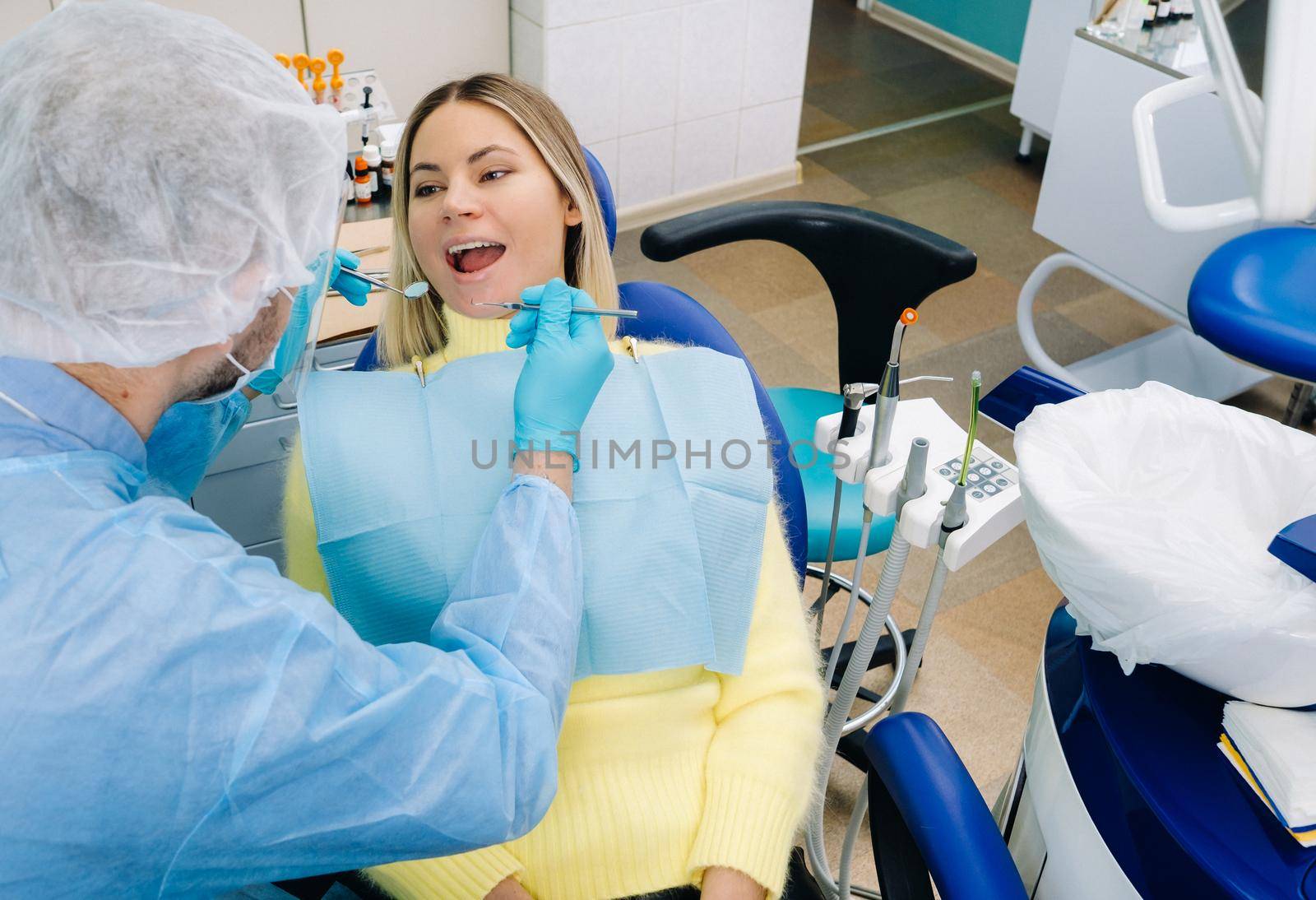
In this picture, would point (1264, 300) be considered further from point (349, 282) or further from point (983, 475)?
point (349, 282)

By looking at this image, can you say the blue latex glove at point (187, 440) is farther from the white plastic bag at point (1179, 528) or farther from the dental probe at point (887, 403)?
the white plastic bag at point (1179, 528)

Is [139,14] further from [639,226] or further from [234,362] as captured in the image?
[639,226]

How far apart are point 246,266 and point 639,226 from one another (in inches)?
104

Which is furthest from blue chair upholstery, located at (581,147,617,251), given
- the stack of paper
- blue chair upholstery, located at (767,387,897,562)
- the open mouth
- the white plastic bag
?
the stack of paper

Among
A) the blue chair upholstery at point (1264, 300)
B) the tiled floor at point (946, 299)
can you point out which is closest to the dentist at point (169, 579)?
the tiled floor at point (946, 299)

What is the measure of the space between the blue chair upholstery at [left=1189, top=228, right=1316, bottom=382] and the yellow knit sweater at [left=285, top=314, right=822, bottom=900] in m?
1.16

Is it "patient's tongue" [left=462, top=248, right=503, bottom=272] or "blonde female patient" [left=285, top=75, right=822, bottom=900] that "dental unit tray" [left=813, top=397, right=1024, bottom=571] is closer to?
"blonde female patient" [left=285, top=75, right=822, bottom=900]

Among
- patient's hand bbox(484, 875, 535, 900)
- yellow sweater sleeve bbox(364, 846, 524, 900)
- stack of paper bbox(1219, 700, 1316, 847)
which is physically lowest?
patient's hand bbox(484, 875, 535, 900)

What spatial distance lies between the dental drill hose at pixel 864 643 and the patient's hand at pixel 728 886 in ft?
0.88

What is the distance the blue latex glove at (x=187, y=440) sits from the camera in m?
1.06

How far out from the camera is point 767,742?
50.5 inches

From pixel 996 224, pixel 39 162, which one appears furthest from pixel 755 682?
pixel 996 224

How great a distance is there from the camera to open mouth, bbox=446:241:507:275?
1.46 metres

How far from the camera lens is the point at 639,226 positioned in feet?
11.4
